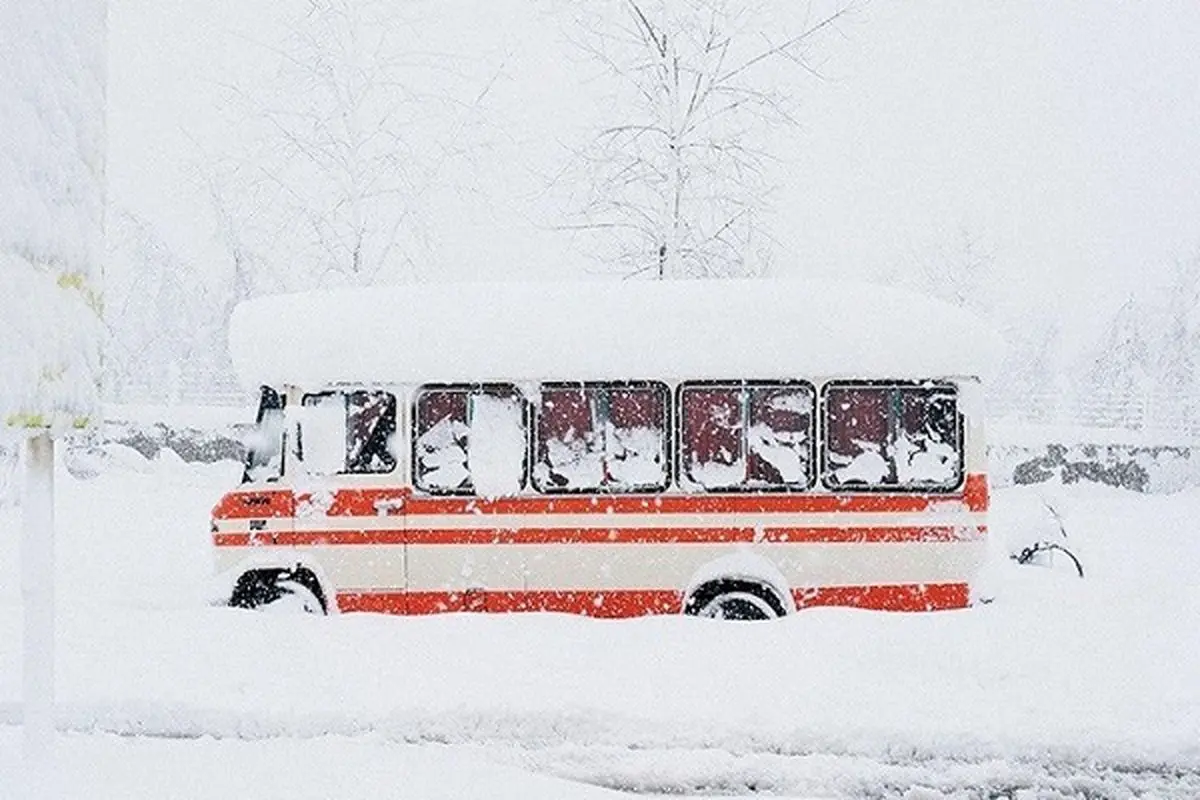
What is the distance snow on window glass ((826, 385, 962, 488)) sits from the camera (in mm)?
9539

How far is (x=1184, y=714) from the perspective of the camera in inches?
281

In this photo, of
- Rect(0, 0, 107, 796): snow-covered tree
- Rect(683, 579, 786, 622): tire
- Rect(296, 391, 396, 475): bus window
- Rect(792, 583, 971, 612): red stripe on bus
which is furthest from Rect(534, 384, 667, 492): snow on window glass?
Rect(0, 0, 107, 796): snow-covered tree

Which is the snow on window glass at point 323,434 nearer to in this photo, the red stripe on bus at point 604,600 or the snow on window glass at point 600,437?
the red stripe on bus at point 604,600

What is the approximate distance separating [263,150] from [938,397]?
637 inches

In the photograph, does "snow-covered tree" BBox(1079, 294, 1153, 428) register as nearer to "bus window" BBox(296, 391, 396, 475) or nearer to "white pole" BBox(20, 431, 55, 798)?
"bus window" BBox(296, 391, 396, 475)

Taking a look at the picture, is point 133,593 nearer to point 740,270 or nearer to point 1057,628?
point 1057,628

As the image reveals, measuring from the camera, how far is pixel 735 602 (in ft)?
31.2

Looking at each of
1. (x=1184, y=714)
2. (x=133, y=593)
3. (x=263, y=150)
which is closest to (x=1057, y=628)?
(x=1184, y=714)

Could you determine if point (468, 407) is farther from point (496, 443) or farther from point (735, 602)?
point (735, 602)

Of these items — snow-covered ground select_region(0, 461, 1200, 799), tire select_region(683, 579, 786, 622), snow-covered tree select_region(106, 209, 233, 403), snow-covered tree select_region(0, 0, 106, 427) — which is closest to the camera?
snow-covered tree select_region(0, 0, 106, 427)

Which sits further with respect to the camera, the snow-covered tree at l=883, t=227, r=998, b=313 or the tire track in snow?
the snow-covered tree at l=883, t=227, r=998, b=313

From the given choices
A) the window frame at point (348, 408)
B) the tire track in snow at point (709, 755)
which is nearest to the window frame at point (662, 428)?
the window frame at point (348, 408)

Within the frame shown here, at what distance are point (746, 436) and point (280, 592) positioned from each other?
4107 mm

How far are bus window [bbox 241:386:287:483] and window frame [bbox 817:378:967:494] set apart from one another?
4.56m
